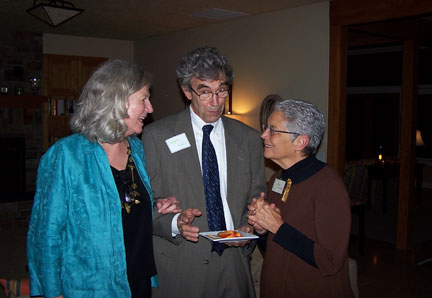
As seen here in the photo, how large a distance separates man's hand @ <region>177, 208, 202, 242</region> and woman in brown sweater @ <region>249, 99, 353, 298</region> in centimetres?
25

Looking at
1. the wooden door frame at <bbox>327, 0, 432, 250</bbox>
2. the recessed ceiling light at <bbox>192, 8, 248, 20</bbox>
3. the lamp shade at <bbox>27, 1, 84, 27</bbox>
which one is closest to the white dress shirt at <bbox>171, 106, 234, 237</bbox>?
the lamp shade at <bbox>27, 1, 84, 27</bbox>

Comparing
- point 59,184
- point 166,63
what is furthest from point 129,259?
point 166,63

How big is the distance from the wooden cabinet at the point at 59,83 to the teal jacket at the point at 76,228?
7014mm

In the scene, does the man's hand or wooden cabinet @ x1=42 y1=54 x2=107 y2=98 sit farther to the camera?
wooden cabinet @ x1=42 y1=54 x2=107 y2=98

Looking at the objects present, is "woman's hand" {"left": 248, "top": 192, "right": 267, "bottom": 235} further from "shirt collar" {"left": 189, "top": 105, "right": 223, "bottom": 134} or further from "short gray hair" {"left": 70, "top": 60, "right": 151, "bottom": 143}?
"short gray hair" {"left": 70, "top": 60, "right": 151, "bottom": 143}

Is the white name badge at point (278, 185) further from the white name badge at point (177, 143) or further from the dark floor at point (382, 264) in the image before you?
the dark floor at point (382, 264)

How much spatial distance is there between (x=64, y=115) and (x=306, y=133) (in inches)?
296

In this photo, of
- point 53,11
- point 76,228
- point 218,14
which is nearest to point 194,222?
point 76,228

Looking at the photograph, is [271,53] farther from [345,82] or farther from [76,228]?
[76,228]

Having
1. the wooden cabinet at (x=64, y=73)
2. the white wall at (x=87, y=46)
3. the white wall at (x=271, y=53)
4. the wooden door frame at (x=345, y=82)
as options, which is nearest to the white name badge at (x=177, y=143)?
the wooden door frame at (x=345, y=82)

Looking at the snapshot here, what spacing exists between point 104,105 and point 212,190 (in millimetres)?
664

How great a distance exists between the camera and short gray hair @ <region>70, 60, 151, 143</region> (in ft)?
5.78

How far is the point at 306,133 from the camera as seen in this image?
1.93 metres

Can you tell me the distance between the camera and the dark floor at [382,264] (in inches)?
175
